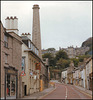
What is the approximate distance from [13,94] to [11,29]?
937 cm

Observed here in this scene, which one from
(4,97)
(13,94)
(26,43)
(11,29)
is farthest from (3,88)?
(26,43)

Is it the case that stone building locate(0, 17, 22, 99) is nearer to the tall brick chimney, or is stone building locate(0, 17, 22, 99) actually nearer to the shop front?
the shop front

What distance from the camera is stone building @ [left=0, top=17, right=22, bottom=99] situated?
21737 millimetres

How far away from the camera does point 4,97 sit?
21.5 meters

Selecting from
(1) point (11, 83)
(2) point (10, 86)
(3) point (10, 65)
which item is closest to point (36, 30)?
(3) point (10, 65)

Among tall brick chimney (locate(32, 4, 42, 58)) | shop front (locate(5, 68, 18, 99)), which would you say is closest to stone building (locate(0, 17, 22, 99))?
shop front (locate(5, 68, 18, 99))

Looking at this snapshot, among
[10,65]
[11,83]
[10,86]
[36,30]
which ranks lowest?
[10,86]

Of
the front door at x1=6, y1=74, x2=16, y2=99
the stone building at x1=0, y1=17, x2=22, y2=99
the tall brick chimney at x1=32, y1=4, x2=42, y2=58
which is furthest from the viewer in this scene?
the tall brick chimney at x1=32, y1=4, x2=42, y2=58

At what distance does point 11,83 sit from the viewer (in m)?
24.7

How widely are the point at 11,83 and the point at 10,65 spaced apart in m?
2.06

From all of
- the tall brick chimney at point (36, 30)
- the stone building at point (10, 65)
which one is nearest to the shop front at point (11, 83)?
the stone building at point (10, 65)

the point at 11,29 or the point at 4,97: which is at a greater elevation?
the point at 11,29

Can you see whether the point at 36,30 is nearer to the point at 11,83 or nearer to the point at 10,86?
the point at 11,83

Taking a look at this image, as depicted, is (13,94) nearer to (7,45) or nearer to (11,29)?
(7,45)
